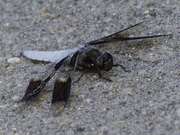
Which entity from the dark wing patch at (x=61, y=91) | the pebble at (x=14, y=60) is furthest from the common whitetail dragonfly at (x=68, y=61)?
the pebble at (x=14, y=60)

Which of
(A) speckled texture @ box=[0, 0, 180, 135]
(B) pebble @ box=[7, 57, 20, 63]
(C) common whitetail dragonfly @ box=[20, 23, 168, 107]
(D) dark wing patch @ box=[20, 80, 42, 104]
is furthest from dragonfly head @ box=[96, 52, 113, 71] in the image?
(B) pebble @ box=[7, 57, 20, 63]

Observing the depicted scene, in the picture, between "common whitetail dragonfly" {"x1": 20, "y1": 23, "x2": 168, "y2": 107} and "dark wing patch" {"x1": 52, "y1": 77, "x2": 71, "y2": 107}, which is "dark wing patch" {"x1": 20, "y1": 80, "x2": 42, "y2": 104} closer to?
"common whitetail dragonfly" {"x1": 20, "y1": 23, "x2": 168, "y2": 107}

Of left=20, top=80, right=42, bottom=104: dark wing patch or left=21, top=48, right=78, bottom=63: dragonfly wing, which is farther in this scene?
left=21, top=48, right=78, bottom=63: dragonfly wing

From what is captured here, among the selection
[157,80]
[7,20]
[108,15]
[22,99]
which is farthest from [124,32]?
[7,20]

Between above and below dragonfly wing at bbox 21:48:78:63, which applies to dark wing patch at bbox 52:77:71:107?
below

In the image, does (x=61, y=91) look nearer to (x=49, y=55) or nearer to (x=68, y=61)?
(x=68, y=61)

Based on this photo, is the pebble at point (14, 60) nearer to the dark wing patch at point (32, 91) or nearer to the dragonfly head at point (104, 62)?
the dark wing patch at point (32, 91)

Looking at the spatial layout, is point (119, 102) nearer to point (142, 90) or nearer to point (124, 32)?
point (142, 90)
